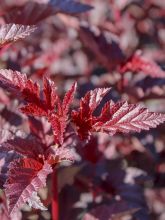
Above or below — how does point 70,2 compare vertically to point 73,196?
above

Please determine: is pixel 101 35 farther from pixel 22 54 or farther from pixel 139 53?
pixel 22 54

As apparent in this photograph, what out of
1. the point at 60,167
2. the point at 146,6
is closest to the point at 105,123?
the point at 60,167

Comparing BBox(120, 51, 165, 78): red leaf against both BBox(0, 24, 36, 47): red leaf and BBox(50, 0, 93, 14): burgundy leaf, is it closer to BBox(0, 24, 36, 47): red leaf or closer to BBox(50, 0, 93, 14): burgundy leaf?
BBox(50, 0, 93, 14): burgundy leaf

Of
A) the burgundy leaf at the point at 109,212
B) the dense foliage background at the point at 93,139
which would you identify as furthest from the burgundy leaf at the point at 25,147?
the burgundy leaf at the point at 109,212

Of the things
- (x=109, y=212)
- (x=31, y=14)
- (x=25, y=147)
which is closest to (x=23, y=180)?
(x=25, y=147)

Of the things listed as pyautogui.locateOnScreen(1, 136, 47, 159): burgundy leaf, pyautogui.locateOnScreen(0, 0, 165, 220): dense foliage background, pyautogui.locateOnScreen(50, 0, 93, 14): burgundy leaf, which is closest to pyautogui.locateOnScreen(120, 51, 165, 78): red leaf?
pyautogui.locateOnScreen(0, 0, 165, 220): dense foliage background

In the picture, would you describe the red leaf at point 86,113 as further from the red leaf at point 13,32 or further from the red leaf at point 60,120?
the red leaf at point 13,32
